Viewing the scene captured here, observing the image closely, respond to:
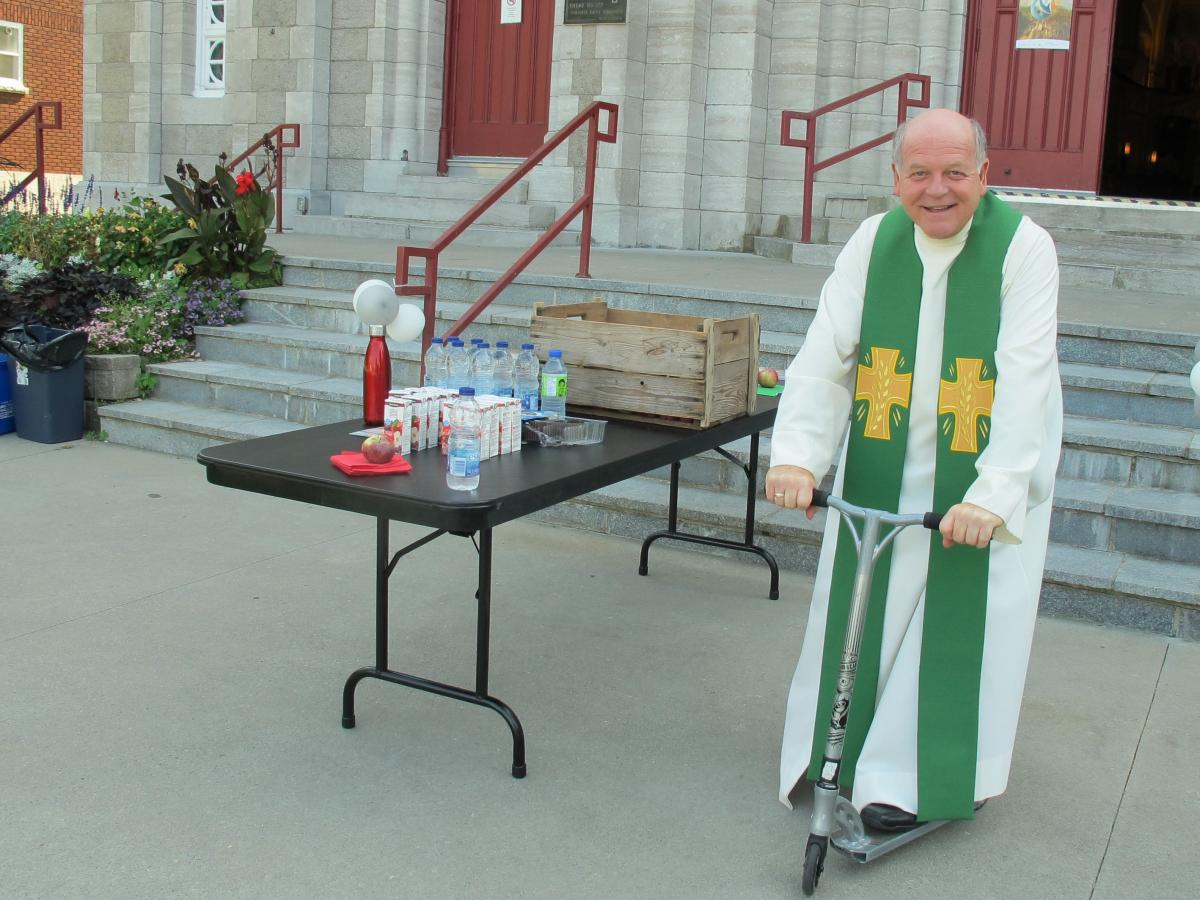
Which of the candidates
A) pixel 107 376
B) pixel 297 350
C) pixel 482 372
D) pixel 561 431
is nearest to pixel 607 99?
pixel 297 350

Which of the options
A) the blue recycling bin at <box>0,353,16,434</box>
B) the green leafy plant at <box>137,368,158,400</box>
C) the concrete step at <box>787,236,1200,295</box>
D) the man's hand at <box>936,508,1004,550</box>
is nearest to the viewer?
the man's hand at <box>936,508,1004,550</box>

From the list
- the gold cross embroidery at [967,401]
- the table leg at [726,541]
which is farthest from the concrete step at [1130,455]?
the gold cross embroidery at [967,401]

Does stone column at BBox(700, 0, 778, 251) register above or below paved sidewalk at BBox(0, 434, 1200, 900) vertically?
above

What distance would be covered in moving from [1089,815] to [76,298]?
694cm

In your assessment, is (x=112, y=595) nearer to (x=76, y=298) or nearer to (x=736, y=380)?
(x=736, y=380)

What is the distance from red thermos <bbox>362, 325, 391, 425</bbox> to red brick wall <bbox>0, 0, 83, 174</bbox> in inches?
869

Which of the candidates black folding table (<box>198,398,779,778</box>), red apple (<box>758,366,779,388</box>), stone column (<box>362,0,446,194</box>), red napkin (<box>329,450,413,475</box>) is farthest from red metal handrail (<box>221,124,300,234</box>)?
red napkin (<box>329,450,413,475</box>)

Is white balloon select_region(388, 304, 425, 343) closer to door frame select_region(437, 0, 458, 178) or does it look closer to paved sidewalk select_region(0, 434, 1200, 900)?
paved sidewalk select_region(0, 434, 1200, 900)

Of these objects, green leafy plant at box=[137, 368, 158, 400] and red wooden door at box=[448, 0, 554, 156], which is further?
red wooden door at box=[448, 0, 554, 156]

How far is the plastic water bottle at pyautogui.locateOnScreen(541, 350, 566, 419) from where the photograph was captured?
4.29m

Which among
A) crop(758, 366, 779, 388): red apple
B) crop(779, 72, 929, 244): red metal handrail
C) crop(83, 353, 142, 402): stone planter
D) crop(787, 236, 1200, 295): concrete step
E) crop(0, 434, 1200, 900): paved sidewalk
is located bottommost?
crop(0, 434, 1200, 900): paved sidewalk

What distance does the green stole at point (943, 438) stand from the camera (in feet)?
10.7

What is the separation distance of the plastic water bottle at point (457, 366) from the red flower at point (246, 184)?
5177mm

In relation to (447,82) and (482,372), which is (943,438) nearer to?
(482,372)
